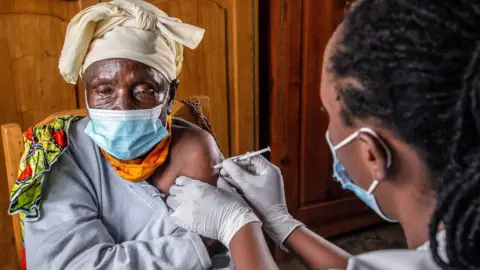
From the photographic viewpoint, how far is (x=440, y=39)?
597mm

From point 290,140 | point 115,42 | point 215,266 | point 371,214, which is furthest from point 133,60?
point 371,214

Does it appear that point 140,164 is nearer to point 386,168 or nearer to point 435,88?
point 386,168

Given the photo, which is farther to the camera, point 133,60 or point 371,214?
point 371,214

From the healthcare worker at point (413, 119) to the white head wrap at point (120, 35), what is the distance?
1.88 feet

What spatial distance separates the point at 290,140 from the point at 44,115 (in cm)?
119

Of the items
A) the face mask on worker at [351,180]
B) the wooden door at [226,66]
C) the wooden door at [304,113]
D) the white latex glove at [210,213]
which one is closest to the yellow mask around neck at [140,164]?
the white latex glove at [210,213]

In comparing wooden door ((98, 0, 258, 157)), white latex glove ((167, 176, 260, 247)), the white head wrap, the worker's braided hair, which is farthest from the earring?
wooden door ((98, 0, 258, 157))

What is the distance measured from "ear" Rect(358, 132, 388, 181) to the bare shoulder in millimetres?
609

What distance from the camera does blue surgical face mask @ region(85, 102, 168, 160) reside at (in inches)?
46.6

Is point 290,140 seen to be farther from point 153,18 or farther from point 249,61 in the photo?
point 153,18

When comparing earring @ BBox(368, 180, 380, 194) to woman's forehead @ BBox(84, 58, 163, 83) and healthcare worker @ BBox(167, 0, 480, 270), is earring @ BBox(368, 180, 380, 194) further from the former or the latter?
woman's forehead @ BBox(84, 58, 163, 83)

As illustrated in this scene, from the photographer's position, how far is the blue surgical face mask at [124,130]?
118 cm

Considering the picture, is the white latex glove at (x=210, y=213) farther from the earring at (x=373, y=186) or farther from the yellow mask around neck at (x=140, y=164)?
the earring at (x=373, y=186)

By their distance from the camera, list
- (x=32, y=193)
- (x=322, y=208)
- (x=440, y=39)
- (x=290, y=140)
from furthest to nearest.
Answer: (x=322, y=208) → (x=290, y=140) → (x=32, y=193) → (x=440, y=39)
